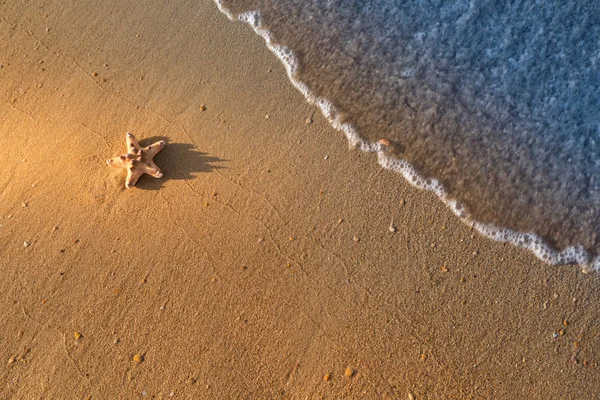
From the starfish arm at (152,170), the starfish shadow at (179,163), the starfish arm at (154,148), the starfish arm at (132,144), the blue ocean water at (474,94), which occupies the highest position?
the starfish arm at (132,144)

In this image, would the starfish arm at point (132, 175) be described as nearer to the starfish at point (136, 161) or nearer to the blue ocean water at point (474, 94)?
the starfish at point (136, 161)

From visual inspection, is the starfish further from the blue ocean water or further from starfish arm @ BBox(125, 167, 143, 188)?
the blue ocean water

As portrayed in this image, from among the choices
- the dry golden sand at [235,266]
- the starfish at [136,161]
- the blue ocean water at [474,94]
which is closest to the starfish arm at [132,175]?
the starfish at [136,161]

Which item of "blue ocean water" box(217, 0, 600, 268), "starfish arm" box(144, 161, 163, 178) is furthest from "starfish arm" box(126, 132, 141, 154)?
"blue ocean water" box(217, 0, 600, 268)

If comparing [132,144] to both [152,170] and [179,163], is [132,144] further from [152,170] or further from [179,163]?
[179,163]

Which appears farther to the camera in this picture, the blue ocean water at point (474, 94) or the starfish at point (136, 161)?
the blue ocean water at point (474, 94)

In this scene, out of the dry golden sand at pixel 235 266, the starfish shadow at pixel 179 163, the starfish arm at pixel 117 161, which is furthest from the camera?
the starfish shadow at pixel 179 163
